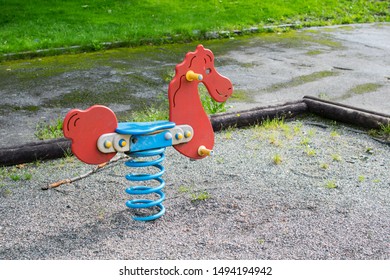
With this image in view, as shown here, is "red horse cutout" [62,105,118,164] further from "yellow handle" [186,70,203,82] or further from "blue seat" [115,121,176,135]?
"yellow handle" [186,70,203,82]

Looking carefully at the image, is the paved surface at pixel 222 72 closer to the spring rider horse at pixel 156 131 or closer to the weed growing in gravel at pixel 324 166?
the weed growing in gravel at pixel 324 166

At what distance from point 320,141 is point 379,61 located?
3.77m

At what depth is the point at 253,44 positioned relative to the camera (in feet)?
30.7

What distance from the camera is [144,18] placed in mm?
10289

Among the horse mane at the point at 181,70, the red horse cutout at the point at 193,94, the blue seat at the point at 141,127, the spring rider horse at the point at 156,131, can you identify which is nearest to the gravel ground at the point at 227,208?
the spring rider horse at the point at 156,131

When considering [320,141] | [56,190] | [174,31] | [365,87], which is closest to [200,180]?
[56,190]

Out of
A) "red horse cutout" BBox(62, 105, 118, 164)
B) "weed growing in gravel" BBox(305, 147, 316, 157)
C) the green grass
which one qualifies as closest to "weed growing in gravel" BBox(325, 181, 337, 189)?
"weed growing in gravel" BBox(305, 147, 316, 157)

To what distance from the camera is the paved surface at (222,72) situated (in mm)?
6145

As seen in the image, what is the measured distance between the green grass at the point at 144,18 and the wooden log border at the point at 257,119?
3.89 m

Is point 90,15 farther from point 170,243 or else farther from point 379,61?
point 170,243

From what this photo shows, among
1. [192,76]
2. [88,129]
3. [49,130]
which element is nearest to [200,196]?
[192,76]

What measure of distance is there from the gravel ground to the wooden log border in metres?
0.08

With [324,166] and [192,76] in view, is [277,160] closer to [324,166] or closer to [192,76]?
[324,166]

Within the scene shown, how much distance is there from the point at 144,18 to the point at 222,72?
3203 millimetres
